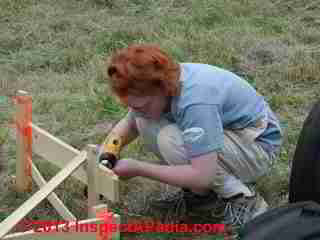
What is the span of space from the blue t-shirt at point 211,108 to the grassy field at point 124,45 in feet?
1.46

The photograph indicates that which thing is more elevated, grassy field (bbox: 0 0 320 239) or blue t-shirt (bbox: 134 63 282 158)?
blue t-shirt (bbox: 134 63 282 158)

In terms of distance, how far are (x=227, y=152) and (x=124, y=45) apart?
268 centimetres

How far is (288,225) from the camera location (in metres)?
1.64

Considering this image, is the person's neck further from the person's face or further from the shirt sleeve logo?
the shirt sleeve logo

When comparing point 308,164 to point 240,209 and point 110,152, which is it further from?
point 110,152

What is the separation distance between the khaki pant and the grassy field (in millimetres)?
234

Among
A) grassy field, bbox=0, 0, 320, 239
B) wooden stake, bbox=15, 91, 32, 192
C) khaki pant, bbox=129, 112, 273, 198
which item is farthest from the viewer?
grassy field, bbox=0, 0, 320, 239

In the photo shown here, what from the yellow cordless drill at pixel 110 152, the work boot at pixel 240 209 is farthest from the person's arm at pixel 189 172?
the work boot at pixel 240 209

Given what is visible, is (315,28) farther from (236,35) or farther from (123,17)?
(123,17)

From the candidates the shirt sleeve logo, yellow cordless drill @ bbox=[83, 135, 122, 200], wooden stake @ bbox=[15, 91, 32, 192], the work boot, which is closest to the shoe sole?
the work boot

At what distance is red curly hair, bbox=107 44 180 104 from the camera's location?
2.27 m

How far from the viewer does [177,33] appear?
17.2ft

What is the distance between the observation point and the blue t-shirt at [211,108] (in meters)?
2.34

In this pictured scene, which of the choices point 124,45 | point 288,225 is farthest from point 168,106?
point 124,45
